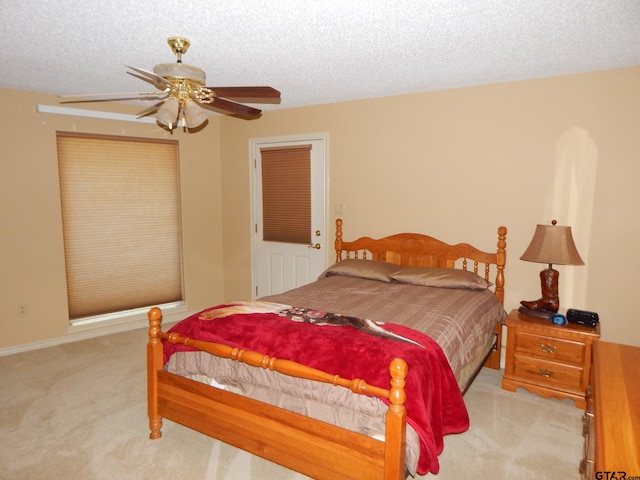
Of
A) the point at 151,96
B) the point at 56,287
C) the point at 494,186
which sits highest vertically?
the point at 151,96

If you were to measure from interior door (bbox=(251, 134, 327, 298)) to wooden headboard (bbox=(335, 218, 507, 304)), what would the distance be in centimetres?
43

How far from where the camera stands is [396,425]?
6.10 ft

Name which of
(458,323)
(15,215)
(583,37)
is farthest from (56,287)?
(583,37)

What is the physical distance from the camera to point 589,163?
3.45 meters

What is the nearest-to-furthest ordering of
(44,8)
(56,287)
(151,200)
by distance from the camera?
1. (44,8)
2. (56,287)
3. (151,200)

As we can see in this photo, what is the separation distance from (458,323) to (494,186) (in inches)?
65.1

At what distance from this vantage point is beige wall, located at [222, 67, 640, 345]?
337 centimetres

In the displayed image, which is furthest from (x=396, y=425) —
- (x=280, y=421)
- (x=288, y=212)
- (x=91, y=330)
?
(x=91, y=330)

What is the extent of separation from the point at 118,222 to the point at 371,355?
12.7 ft

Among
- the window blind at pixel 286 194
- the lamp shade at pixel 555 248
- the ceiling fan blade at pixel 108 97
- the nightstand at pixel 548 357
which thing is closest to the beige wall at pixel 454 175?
the window blind at pixel 286 194

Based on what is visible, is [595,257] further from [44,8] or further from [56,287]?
[56,287]

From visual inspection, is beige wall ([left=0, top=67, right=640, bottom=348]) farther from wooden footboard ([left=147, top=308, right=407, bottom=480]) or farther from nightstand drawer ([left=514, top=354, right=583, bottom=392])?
wooden footboard ([left=147, top=308, right=407, bottom=480])

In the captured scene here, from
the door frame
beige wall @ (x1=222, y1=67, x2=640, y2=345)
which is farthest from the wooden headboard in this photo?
the door frame

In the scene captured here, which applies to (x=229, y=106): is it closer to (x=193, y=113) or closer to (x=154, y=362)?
(x=193, y=113)
